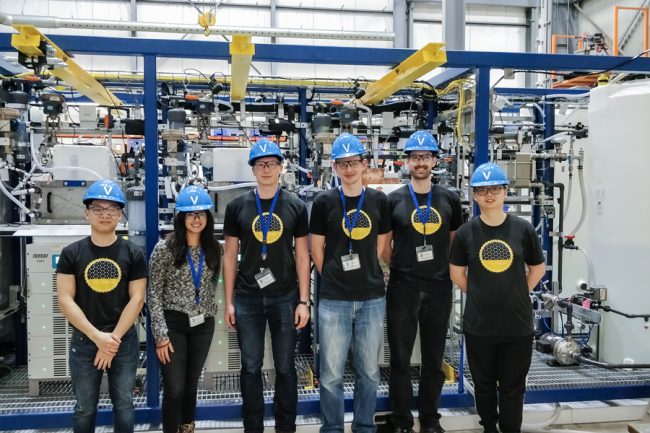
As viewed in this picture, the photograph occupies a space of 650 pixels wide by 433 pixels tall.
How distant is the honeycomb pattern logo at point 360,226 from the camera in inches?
115

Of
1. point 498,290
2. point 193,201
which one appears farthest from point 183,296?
point 498,290

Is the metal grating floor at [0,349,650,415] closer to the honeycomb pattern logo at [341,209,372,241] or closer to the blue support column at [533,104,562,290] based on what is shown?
the blue support column at [533,104,562,290]

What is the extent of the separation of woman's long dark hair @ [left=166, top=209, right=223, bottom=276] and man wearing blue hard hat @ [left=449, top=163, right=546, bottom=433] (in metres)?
1.35

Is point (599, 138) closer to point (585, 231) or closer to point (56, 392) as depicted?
point (585, 231)

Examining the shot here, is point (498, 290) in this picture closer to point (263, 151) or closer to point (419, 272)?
point (419, 272)

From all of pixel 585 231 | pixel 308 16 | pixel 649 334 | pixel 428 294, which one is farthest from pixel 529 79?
pixel 428 294

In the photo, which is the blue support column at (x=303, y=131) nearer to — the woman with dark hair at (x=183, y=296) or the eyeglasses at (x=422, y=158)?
the eyeglasses at (x=422, y=158)

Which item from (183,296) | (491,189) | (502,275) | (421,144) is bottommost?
(183,296)

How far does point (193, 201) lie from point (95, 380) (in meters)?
1.03

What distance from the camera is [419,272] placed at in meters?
3.07

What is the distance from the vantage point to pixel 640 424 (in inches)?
143

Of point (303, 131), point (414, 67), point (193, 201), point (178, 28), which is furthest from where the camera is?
point (303, 131)

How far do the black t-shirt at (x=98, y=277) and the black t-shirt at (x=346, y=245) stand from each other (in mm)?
1055

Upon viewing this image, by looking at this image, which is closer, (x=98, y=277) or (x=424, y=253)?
(x=98, y=277)
